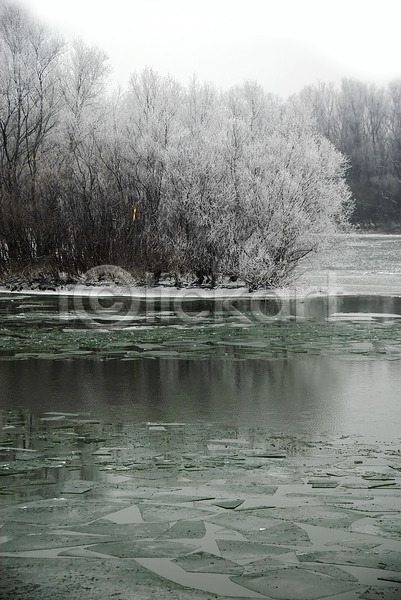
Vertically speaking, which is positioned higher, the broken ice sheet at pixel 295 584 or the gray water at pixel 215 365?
the gray water at pixel 215 365

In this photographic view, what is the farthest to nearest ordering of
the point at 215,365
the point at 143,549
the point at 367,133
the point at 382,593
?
the point at 367,133, the point at 215,365, the point at 143,549, the point at 382,593

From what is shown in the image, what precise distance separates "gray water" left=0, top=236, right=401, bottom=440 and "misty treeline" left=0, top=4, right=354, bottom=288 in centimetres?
801

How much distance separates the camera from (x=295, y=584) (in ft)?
15.7

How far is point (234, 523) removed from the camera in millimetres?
5816

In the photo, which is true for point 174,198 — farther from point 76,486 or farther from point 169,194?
point 76,486

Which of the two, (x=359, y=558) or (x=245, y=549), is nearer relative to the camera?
(x=359, y=558)

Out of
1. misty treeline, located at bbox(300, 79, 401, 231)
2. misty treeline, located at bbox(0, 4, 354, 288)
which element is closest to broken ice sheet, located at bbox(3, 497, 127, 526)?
misty treeline, located at bbox(0, 4, 354, 288)

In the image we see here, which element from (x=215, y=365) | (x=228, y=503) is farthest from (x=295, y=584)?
(x=215, y=365)

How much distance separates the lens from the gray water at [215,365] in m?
9.63

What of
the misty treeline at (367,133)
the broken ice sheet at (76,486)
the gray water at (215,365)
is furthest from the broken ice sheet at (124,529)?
the misty treeline at (367,133)

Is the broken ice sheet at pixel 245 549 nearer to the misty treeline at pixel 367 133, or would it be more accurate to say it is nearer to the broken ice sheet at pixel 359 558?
the broken ice sheet at pixel 359 558

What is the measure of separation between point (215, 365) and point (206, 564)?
8.15 meters

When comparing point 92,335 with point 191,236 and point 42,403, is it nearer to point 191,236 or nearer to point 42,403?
point 42,403

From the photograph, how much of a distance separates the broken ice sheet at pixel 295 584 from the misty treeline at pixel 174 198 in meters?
25.4
